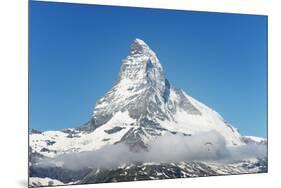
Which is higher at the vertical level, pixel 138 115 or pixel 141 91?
pixel 141 91

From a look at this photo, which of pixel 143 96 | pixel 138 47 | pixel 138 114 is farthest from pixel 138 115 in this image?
pixel 138 47

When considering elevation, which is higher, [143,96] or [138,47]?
[138,47]

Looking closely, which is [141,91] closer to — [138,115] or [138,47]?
[138,115]

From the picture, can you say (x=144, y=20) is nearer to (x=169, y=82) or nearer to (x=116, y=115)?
(x=169, y=82)

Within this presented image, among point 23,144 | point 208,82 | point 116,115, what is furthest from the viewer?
point 208,82

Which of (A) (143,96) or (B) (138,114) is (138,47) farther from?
(B) (138,114)

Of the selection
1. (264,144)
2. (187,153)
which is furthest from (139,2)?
(264,144)

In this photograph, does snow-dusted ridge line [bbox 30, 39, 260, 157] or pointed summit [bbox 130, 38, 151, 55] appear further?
pointed summit [bbox 130, 38, 151, 55]

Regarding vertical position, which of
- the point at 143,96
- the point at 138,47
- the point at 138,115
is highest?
the point at 138,47
